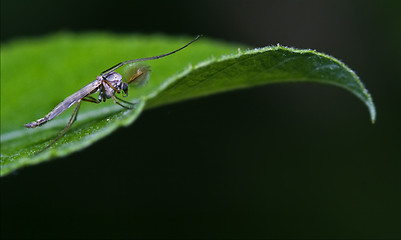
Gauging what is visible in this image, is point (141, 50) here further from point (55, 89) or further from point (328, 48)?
point (328, 48)

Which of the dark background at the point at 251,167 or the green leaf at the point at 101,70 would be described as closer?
the green leaf at the point at 101,70

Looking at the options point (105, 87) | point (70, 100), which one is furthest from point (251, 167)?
point (70, 100)

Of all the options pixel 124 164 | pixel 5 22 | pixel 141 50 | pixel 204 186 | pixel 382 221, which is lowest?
pixel 382 221

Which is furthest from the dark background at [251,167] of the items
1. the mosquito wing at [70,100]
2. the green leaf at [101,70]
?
the mosquito wing at [70,100]

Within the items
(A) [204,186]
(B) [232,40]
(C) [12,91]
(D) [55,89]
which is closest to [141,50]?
(D) [55,89]

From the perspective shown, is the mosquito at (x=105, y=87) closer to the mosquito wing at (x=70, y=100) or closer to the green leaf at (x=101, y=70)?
the mosquito wing at (x=70, y=100)

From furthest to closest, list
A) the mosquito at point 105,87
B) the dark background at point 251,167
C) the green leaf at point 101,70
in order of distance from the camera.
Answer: the dark background at point 251,167
the mosquito at point 105,87
the green leaf at point 101,70

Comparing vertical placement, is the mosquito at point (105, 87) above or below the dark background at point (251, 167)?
above
